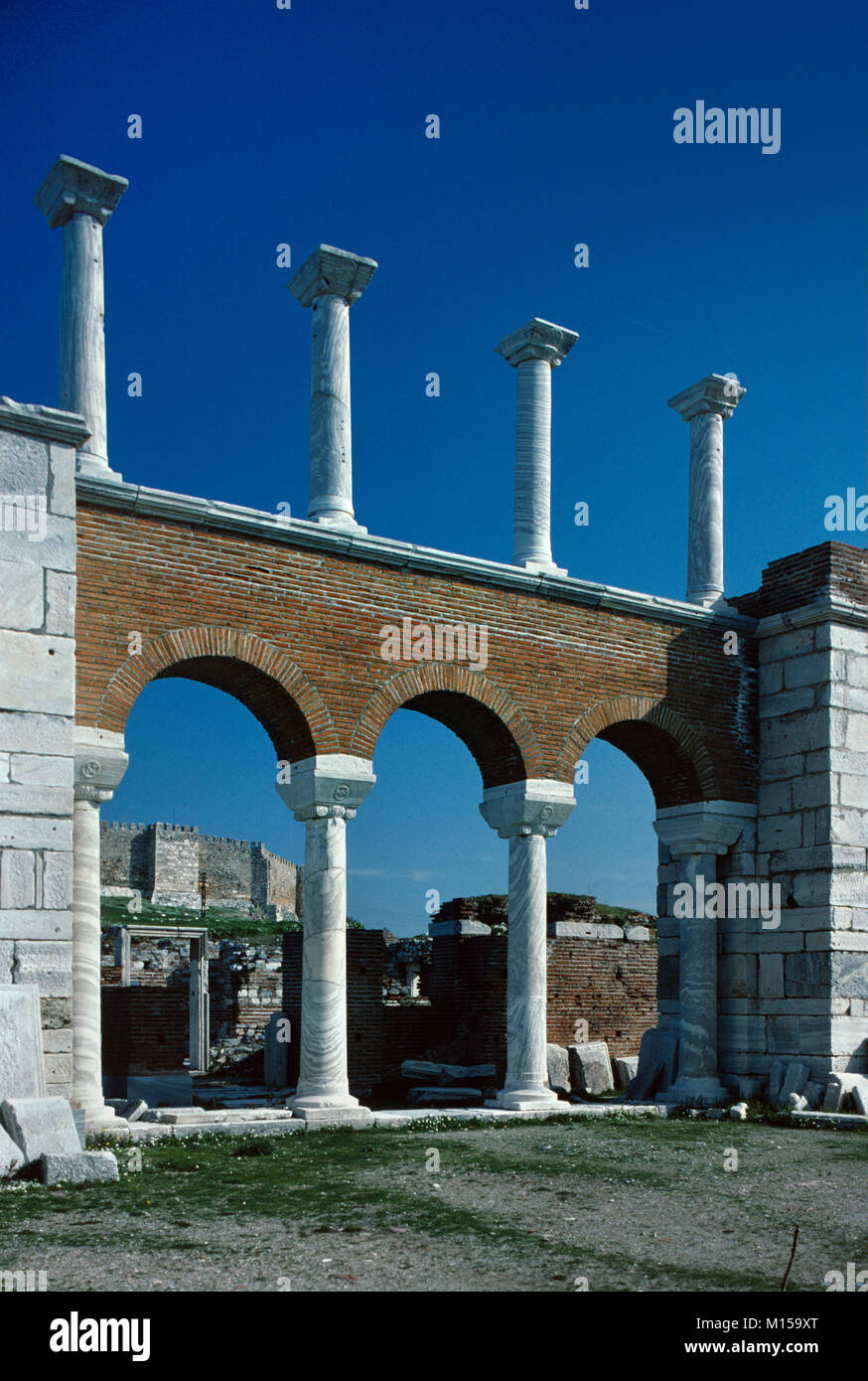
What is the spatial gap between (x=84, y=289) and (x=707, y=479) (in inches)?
293

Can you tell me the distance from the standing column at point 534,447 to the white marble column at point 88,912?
5177mm

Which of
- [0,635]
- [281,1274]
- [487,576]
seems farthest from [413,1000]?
[281,1274]

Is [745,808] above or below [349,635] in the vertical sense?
below

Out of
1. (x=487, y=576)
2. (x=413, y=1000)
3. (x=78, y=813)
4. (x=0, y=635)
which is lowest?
(x=413, y=1000)

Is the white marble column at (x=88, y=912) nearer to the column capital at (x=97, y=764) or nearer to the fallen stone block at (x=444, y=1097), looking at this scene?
the column capital at (x=97, y=764)

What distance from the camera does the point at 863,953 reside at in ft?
45.2

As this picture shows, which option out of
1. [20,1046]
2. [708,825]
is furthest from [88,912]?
[708,825]

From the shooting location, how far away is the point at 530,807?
13.4 m

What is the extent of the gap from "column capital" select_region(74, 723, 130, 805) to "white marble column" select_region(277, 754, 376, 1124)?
6.44 feet

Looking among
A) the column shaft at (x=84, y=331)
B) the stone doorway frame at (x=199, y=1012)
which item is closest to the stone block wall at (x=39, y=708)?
the column shaft at (x=84, y=331)

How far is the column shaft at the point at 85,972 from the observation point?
10391 millimetres

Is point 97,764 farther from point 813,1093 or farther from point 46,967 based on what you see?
point 813,1093
